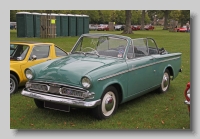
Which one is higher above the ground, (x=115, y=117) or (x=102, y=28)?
(x=102, y=28)

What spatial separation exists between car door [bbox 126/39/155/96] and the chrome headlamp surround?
1.22 meters

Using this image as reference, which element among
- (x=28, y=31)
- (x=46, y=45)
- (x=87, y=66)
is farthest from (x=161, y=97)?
(x=28, y=31)

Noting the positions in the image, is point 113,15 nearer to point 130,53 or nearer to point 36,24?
point 36,24

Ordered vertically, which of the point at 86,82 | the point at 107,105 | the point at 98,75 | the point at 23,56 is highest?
the point at 23,56

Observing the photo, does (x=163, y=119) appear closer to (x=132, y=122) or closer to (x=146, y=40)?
(x=132, y=122)

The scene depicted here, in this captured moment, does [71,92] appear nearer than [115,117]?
Yes

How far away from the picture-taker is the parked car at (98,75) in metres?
4.98

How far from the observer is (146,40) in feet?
23.4

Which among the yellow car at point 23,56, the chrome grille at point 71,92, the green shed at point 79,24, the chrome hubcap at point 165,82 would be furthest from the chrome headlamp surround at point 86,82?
the green shed at point 79,24

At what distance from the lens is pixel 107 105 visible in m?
5.31

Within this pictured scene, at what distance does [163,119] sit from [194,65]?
1437mm

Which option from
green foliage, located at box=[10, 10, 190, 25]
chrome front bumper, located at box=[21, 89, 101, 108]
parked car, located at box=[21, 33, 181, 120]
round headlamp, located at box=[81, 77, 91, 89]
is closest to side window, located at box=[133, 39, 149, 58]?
parked car, located at box=[21, 33, 181, 120]

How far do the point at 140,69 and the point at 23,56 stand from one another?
116 inches

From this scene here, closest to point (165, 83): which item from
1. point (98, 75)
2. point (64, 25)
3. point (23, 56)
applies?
point (98, 75)
